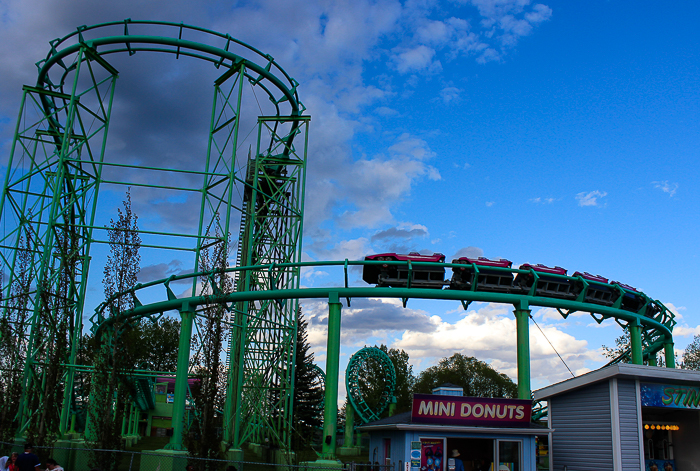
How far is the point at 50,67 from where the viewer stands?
27234 millimetres

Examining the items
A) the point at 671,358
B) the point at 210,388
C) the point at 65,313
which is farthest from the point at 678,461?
the point at 65,313

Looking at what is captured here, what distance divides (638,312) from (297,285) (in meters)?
17.8

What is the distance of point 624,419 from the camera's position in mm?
17000

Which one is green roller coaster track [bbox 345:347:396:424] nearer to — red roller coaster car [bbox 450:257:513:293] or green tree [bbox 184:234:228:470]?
red roller coaster car [bbox 450:257:513:293]

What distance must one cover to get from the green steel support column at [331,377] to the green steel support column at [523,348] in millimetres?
7425

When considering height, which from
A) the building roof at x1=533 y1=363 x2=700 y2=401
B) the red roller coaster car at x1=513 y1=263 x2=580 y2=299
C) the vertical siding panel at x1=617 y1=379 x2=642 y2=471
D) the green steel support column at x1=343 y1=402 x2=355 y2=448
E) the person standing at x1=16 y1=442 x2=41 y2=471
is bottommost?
the green steel support column at x1=343 y1=402 x2=355 y2=448

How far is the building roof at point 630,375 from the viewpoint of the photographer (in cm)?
1692

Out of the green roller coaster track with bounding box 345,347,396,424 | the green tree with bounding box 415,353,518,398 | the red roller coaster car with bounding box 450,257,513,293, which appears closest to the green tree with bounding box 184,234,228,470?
the red roller coaster car with bounding box 450,257,513,293

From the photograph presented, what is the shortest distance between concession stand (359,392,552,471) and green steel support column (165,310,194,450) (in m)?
8.85

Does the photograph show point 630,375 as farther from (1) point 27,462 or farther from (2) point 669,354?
(2) point 669,354

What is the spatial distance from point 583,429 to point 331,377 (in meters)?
9.17

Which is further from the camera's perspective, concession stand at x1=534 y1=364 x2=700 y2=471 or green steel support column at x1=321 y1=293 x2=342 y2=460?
green steel support column at x1=321 y1=293 x2=342 y2=460

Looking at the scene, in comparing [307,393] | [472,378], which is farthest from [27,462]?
[472,378]

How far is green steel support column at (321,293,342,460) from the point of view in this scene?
67.2ft
